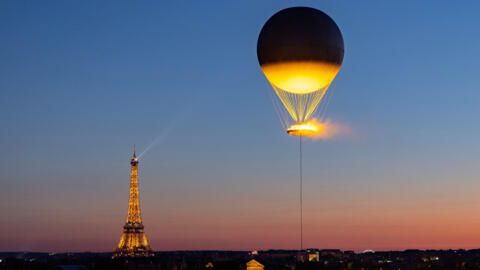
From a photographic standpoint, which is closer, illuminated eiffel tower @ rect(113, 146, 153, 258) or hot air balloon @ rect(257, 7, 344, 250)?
hot air balloon @ rect(257, 7, 344, 250)

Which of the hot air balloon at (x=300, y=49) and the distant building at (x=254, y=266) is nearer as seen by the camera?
the hot air balloon at (x=300, y=49)

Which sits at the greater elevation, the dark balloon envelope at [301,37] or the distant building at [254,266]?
the dark balloon envelope at [301,37]

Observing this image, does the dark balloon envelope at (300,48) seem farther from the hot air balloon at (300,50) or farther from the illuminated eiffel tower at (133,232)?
the illuminated eiffel tower at (133,232)

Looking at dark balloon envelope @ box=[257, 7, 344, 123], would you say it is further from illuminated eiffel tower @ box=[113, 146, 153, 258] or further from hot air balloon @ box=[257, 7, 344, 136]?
illuminated eiffel tower @ box=[113, 146, 153, 258]

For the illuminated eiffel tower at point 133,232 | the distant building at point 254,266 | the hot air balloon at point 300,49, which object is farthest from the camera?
the illuminated eiffel tower at point 133,232

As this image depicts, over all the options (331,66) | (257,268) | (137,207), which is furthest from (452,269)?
(331,66)

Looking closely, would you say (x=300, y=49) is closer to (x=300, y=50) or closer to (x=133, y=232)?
(x=300, y=50)

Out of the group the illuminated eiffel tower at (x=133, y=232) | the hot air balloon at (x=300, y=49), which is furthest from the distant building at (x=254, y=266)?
the hot air balloon at (x=300, y=49)

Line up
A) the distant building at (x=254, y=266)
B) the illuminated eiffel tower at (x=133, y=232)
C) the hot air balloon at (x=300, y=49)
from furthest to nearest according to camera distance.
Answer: the illuminated eiffel tower at (x=133, y=232) → the distant building at (x=254, y=266) → the hot air balloon at (x=300, y=49)

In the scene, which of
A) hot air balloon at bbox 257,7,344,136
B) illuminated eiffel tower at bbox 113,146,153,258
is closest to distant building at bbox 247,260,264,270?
illuminated eiffel tower at bbox 113,146,153,258

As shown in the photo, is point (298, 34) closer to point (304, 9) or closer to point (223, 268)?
point (304, 9)
